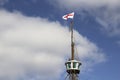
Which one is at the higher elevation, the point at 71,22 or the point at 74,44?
the point at 71,22

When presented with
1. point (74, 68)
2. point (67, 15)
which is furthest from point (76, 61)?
point (67, 15)

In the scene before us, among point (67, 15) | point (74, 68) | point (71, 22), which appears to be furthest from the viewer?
point (71, 22)

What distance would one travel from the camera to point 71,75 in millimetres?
99188

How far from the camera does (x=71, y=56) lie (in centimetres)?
9988

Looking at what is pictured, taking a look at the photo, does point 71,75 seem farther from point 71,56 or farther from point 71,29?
point 71,29

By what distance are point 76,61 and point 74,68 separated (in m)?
2.76

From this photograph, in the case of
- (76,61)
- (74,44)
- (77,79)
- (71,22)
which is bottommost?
(77,79)

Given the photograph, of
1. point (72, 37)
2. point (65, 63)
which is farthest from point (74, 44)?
point (65, 63)

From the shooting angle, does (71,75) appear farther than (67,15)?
Yes

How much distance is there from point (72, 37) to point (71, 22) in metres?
6.13

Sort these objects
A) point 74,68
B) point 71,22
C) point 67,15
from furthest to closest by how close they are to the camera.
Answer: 1. point 71,22
2. point 74,68
3. point 67,15

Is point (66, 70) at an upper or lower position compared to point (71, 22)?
lower

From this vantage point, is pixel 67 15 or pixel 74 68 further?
pixel 74 68

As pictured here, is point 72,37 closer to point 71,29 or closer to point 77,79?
point 71,29
